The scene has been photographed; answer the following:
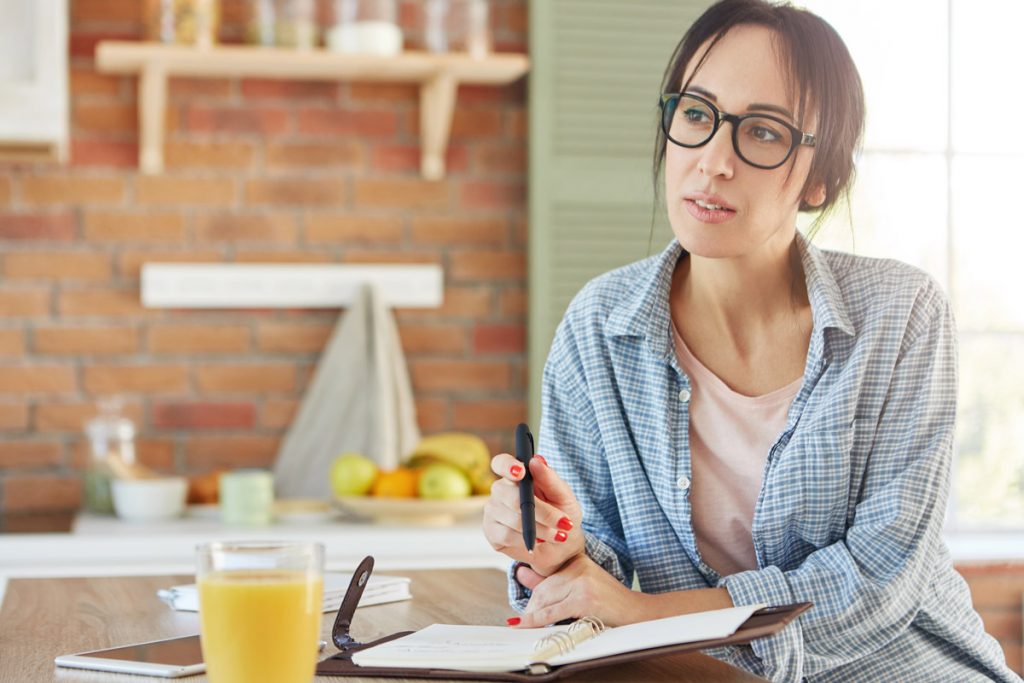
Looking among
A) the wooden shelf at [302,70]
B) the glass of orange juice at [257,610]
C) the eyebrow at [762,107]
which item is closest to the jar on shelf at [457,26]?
the wooden shelf at [302,70]

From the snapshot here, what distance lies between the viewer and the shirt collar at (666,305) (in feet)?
4.91

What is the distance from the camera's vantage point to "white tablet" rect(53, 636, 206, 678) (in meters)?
1.06

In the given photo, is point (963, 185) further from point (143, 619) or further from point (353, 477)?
point (143, 619)

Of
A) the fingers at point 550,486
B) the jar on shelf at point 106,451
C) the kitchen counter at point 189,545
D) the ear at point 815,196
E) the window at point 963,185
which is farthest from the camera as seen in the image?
the window at point 963,185

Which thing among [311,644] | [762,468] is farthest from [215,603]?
[762,468]

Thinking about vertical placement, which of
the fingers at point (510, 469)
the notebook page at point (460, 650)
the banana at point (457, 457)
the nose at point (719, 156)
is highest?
the nose at point (719, 156)

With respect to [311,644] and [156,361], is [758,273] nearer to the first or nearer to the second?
[311,644]

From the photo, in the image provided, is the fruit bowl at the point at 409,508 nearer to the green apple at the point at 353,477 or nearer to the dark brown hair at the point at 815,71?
the green apple at the point at 353,477

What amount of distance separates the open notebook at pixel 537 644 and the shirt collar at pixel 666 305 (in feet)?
1.59

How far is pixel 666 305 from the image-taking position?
1604 mm

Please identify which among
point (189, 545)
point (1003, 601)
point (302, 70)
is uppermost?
point (302, 70)

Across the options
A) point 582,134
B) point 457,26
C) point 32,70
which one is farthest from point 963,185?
point 32,70

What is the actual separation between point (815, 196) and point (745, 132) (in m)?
0.16

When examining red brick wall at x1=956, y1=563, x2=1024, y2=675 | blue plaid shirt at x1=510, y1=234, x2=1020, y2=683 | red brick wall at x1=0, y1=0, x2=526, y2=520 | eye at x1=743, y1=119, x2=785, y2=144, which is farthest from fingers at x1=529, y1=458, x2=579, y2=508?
red brick wall at x1=956, y1=563, x2=1024, y2=675
